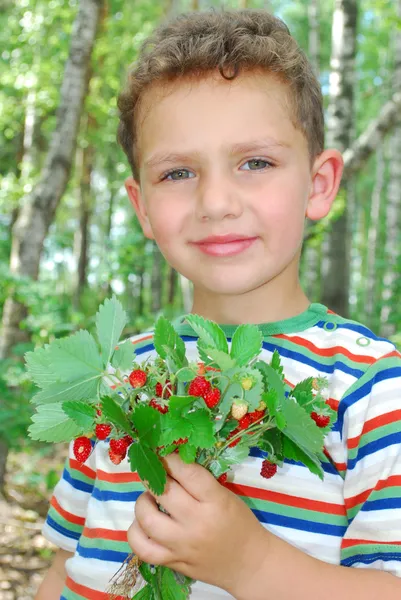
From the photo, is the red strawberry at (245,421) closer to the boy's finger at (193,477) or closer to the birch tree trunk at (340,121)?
the boy's finger at (193,477)

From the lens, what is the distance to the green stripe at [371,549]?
1.34 m

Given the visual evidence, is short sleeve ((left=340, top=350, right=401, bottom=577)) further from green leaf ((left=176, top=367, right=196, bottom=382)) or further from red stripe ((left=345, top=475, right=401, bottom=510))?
green leaf ((left=176, top=367, right=196, bottom=382))

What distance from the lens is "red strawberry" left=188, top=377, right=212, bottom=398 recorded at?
107 cm

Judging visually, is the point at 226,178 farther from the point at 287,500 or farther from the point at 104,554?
the point at 104,554

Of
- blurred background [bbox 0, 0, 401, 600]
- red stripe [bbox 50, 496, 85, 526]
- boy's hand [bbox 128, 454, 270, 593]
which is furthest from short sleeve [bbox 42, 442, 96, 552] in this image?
blurred background [bbox 0, 0, 401, 600]

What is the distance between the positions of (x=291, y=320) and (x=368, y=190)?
32.7 meters

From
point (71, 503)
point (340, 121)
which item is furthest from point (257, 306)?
point (340, 121)

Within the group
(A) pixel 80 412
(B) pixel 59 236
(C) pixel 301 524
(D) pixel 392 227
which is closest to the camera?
(A) pixel 80 412

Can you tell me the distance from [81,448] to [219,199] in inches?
26.4

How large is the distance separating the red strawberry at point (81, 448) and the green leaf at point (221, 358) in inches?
13.7

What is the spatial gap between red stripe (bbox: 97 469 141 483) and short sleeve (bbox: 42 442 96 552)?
10 cm

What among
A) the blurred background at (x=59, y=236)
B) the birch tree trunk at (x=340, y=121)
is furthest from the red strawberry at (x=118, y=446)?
the birch tree trunk at (x=340, y=121)

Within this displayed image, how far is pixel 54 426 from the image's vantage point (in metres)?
A: 1.21

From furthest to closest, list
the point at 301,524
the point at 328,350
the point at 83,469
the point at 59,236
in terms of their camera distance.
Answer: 1. the point at 59,236
2. the point at 83,469
3. the point at 328,350
4. the point at 301,524
